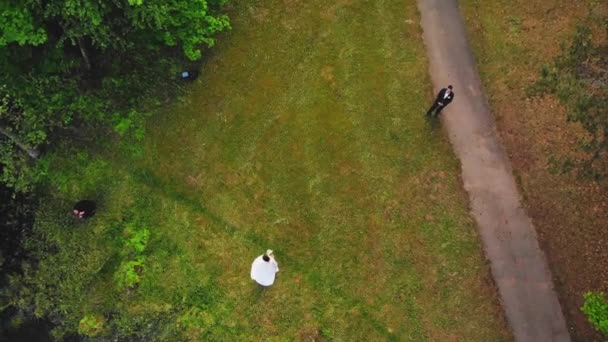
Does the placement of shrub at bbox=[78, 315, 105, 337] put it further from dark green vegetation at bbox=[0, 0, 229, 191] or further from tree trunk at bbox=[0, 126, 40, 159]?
tree trunk at bbox=[0, 126, 40, 159]

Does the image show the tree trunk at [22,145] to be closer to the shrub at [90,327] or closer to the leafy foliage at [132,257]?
the leafy foliage at [132,257]

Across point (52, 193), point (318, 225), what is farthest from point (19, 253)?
point (318, 225)

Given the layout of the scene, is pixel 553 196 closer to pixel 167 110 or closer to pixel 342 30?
pixel 342 30

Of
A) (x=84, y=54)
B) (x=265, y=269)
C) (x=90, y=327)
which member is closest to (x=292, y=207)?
(x=265, y=269)

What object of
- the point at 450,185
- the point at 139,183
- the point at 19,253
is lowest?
the point at 19,253

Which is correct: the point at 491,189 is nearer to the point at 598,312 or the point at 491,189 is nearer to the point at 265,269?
the point at 598,312

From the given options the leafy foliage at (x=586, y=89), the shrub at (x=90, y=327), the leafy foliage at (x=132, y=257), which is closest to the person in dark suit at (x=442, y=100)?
the leafy foliage at (x=586, y=89)
